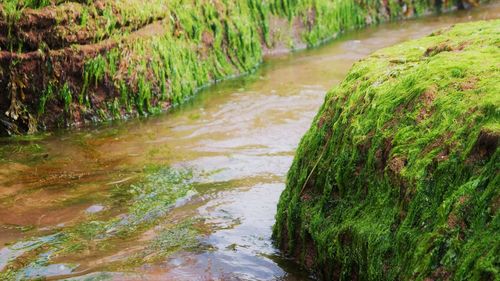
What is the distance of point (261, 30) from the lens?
456 inches

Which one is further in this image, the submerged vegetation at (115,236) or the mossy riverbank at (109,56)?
the mossy riverbank at (109,56)

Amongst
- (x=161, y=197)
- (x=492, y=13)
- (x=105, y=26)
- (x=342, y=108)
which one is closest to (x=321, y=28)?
(x=492, y=13)

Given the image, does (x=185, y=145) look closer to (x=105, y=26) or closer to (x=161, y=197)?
(x=161, y=197)

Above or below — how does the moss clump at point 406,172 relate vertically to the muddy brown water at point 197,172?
above

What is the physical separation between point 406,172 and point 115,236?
96.2 inches

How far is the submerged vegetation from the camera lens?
4328mm

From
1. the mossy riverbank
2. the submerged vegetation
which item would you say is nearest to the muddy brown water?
the submerged vegetation

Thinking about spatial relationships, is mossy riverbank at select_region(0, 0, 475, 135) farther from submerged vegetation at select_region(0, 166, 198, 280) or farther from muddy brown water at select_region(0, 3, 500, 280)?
submerged vegetation at select_region(0, 166, 198, 280)

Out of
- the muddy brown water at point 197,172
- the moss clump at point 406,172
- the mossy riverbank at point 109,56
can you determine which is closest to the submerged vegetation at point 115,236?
the muddy brown water at point 197,172

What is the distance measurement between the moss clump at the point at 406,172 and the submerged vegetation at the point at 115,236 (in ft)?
2.84

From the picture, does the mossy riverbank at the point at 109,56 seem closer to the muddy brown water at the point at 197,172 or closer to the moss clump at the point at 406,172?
the muddy brown water at the point at 197,172

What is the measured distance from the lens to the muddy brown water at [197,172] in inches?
169

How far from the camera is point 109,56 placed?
8188 mm

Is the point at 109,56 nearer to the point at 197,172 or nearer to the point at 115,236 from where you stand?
the point at 197,172
